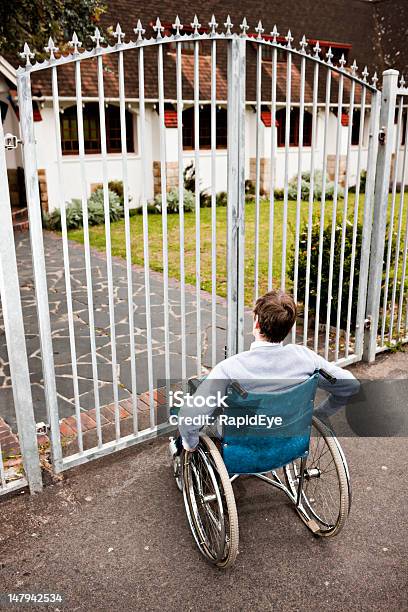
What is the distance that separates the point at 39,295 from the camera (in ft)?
11.0

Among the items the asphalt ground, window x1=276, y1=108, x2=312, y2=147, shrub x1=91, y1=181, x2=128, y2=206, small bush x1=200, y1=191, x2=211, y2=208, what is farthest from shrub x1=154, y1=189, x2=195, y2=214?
the asphalt ground

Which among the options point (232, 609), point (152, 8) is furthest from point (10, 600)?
point (152, 8)

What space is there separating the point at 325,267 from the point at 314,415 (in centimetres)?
329

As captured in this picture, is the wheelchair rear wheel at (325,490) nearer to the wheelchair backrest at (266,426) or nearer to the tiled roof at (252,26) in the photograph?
the wheelchair backrest at (266,426)

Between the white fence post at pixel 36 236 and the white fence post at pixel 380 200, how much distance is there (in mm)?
3255

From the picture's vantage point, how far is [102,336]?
21.4ft

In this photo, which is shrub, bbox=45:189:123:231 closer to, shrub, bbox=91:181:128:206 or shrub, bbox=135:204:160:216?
shrub, bbox=91:181:128:206

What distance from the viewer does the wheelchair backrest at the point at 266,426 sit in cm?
270

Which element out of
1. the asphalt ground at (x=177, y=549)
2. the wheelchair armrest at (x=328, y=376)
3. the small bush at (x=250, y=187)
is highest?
the small bush at (x=250, y=187)

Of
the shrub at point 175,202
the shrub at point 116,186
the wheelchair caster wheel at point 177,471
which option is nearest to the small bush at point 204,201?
the shrub at point 175,202

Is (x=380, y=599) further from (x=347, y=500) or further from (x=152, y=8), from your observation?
(x=152, y=8)

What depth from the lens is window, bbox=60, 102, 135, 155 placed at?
1590 centimetres

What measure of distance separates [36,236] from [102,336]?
336 centimetres

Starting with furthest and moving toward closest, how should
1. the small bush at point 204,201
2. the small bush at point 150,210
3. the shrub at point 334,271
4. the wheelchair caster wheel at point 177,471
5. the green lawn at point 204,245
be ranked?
the small bush at point 204,201 → the small bush at point 150,210 → the green lawn at point 204,245 → the shrub at point 334,271 → the wheelchair caster wheel at point 177,471
